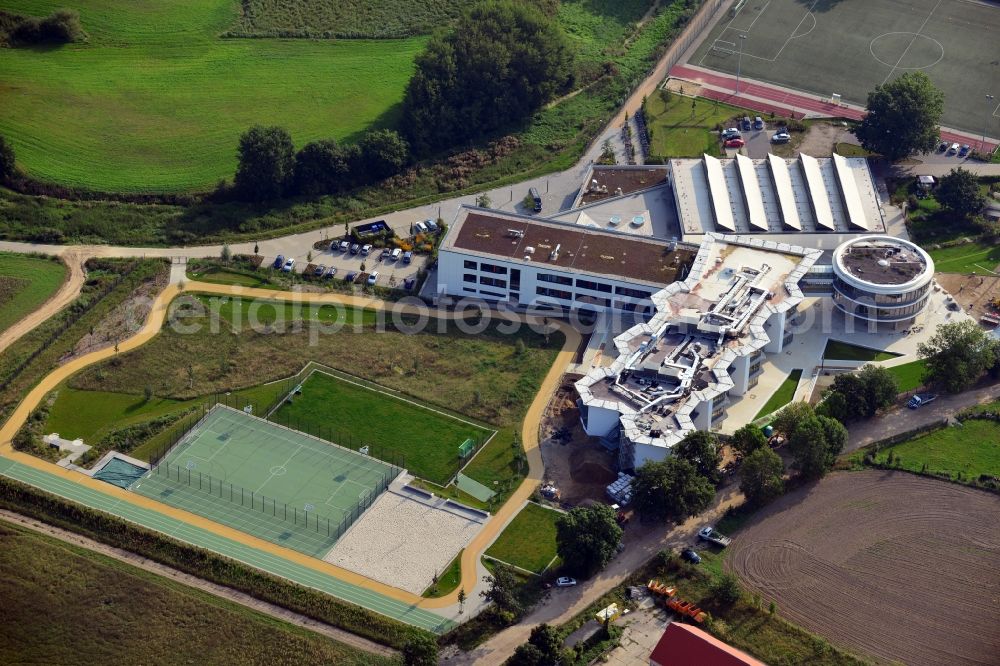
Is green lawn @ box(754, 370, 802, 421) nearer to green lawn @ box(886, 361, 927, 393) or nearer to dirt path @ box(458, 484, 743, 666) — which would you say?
green lawn @ box(886, 361, 927, 393)

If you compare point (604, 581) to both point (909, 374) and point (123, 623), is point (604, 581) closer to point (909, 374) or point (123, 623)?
point (123, 623)

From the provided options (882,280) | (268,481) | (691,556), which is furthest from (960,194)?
(268,481)

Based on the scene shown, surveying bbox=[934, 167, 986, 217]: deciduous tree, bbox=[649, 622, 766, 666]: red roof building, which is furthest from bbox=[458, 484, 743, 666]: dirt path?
bbox=[934, 167, 986, 217]: deciduous tree

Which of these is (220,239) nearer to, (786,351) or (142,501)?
(142,501)

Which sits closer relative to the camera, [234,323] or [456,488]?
[456,488]

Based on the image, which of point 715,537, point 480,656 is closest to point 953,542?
point 715,537

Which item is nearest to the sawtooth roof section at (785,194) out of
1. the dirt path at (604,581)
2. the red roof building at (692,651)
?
the dirt path at (604,581)
